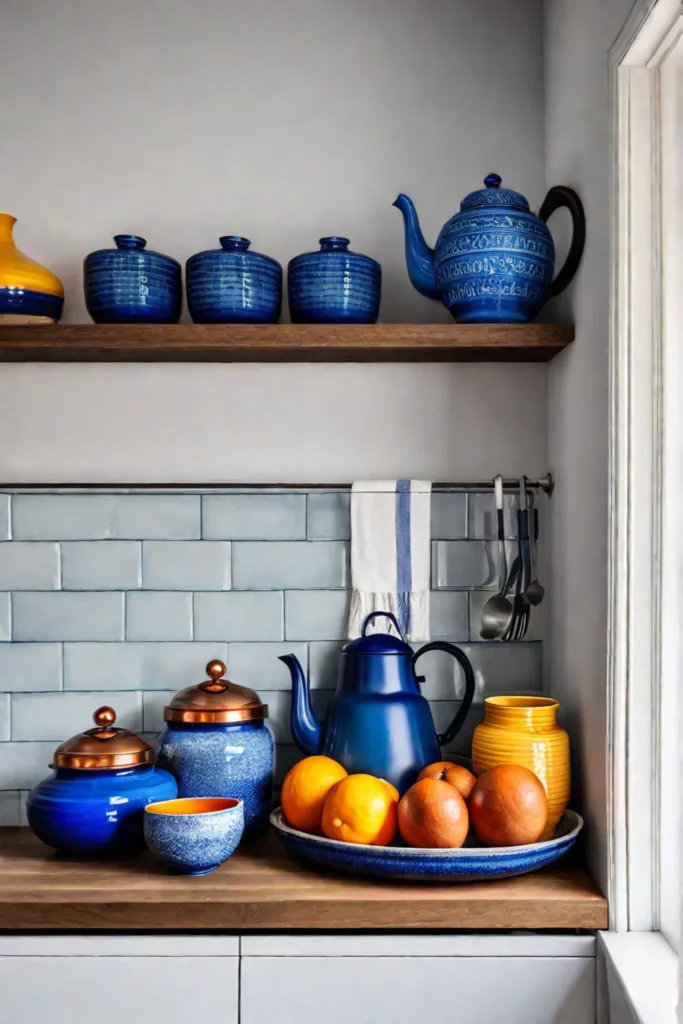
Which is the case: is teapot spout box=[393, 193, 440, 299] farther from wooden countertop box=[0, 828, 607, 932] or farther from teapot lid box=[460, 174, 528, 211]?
wooden countertop box=[0, 828, 607, 932]

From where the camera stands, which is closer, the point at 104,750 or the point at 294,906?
the point at 294,906

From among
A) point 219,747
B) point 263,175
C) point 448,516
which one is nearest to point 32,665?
point 219,747

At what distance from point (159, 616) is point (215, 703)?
0.29 meters

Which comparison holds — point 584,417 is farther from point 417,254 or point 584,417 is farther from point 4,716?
point 4,716

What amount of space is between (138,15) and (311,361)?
0.83 m

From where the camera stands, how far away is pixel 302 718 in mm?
1745

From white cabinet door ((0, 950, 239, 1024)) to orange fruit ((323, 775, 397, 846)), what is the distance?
25 cm

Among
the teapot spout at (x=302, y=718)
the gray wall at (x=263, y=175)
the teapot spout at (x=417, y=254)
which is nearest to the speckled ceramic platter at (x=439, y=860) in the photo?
the teapot spout at (x=302, y=718)

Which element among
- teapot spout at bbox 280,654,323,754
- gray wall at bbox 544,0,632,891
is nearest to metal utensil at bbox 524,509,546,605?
gray wall at bbox 544,0,632,891

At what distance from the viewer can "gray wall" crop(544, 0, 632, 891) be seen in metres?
1.50

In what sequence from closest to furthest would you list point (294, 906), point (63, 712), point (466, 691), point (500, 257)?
point (294, 906) < point (500, 257) < point (466, 691) < point (63, 712)

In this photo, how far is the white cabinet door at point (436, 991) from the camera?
4.63ft

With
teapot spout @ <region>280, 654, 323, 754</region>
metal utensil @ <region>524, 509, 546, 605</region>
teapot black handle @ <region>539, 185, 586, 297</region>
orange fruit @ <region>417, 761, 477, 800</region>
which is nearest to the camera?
orange fruit @ <region>417, 761, 477, 800</region>

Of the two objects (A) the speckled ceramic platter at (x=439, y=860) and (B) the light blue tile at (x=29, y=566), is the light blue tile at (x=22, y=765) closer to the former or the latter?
(B) the light blue tile at (x=29, y=566)
